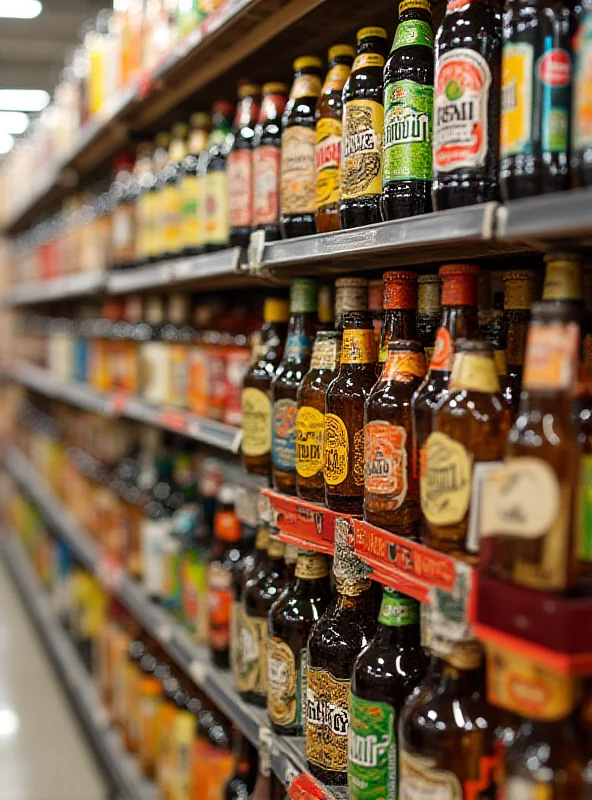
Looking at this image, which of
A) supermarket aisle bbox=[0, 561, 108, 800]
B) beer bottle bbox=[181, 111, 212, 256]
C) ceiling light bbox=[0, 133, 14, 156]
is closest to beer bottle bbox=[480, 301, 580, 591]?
beer bottle bbox=[181, 111, 212, 256]

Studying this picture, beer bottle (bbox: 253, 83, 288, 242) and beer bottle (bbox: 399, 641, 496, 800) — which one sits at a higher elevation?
beer bottle (bbox: 253, 83, 288, 242)

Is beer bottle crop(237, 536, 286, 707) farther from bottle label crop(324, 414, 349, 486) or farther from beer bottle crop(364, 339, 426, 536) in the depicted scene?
beer bottle crop(364, 339, 426, 536)

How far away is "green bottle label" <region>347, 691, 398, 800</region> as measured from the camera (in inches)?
54.1

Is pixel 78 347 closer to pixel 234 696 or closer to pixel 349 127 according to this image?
pixel 234 696

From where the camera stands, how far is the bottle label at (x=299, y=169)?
1782 mm

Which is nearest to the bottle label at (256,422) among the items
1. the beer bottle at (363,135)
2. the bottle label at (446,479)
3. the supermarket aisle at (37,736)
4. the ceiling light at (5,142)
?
the beer bottle at (363,135)

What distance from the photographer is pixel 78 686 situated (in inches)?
158

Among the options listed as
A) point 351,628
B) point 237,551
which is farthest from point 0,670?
point 351,628

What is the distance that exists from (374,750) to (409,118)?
0.97 m

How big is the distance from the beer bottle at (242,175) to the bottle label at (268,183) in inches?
2.9

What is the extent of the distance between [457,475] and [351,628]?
486 millimetres

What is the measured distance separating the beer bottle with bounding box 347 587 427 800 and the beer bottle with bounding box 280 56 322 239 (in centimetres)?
78

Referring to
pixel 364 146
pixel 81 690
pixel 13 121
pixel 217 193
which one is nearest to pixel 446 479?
pixel 364 146

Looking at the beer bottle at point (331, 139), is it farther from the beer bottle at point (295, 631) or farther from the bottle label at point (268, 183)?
the beer bottle at point (295, 631)
